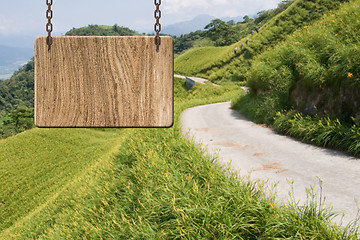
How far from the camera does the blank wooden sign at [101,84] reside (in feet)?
7.46

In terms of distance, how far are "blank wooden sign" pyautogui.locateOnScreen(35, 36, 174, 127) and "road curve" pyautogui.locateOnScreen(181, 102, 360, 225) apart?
10.3 feet

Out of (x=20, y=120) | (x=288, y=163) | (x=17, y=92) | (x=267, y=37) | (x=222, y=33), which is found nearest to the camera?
(x=288, y=163)

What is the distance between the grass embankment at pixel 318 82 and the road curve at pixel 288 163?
1.71 ft

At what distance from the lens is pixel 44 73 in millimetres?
2299

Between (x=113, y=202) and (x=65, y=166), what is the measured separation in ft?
47.6

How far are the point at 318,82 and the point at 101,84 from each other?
8846 millimetres

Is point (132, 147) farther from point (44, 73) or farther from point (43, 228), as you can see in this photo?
point (44, 73)

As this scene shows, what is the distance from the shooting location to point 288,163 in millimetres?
6926

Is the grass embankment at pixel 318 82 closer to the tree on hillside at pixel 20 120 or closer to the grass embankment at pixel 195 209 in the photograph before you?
the grass embankment at pixel 195 209

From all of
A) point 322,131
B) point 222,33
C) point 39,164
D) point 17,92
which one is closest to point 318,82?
point 322,131

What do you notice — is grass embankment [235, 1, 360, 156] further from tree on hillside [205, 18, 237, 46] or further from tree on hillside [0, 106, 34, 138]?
tree on hillside [205, 18, 237, 46]

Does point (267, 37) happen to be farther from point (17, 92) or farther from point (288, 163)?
point (17, 92)

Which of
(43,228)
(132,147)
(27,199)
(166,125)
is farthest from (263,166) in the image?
(27,199)

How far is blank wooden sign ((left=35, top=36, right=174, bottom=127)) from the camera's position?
227 cm
